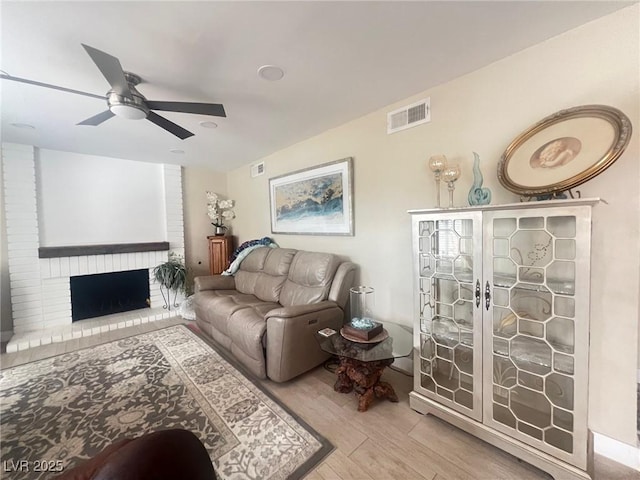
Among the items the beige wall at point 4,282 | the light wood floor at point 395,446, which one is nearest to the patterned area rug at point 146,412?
the light wood floor at point 395,446

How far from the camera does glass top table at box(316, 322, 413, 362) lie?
5.84 feet

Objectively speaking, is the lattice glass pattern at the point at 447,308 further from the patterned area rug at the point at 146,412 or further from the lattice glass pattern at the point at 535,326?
the patterned area rug at the point at 146,412

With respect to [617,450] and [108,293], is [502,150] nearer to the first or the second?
[617,450]

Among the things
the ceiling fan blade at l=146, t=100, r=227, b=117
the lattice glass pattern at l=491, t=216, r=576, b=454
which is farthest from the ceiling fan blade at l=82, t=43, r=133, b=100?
the lattice glass pattern at l=491, t=216, r=576, b=454

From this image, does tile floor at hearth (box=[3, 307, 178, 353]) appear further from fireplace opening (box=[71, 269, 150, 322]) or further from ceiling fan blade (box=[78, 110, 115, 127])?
ceiling fan blade (box=[78, 110, 115, 127])

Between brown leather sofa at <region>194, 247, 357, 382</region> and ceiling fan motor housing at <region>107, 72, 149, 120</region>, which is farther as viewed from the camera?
brown leather sofa at <region>194, 247, 357, 382</region>

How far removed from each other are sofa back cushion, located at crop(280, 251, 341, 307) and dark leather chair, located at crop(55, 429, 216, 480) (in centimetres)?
181

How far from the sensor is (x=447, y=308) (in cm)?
180

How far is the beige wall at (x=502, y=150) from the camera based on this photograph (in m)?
1.36

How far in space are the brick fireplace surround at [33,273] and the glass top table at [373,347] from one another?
3.20 m

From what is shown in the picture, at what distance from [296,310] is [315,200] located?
1472mm

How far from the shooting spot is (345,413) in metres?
1.82

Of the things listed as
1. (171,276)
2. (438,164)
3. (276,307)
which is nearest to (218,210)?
(171,276)

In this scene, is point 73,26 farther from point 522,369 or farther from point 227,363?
point 522,369
